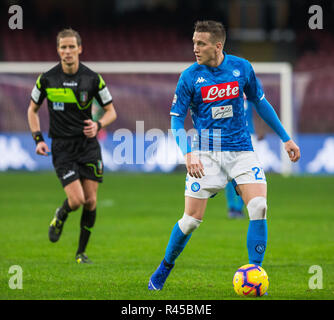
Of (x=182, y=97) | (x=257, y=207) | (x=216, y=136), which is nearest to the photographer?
(x=257, y=207)

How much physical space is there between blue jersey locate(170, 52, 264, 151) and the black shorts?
1882 millimetres

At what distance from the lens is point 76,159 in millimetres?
7602

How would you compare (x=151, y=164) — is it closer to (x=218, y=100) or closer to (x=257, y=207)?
(x=218, y=100)

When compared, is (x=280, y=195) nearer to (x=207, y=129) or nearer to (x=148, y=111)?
(x=148, y=111)

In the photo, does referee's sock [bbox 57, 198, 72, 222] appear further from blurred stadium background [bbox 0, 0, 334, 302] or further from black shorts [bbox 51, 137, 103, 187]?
blurred stadium background [bbox 0, 0, 334, 302]

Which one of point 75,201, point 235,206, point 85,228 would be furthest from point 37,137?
point 235,206

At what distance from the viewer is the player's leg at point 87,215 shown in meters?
7.69

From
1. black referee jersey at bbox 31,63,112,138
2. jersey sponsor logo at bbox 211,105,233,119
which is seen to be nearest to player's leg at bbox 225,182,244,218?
black referee jersey at bbox 31,63,112,138

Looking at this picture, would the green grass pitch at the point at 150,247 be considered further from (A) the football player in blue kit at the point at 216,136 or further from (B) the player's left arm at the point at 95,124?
(B) the player's left arm at the point at 95,124

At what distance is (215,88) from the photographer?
19.3 ft

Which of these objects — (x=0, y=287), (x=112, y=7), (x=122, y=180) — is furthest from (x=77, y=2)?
(x=0, y=287)

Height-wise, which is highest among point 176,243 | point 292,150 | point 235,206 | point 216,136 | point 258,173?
point 216,136

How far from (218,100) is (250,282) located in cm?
145

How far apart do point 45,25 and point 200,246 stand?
20302mm
